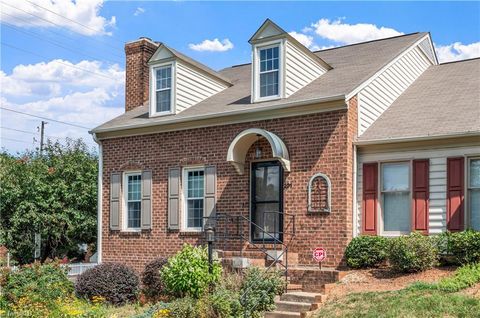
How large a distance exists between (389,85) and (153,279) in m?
8.05

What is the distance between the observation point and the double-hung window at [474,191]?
13664 mm

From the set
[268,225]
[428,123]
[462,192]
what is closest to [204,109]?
[268,225]

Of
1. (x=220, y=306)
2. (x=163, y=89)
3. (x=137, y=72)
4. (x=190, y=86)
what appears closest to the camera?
(x=220, y=306)

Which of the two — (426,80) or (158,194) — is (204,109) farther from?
(426,80)

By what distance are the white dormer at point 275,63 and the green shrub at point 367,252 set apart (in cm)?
424

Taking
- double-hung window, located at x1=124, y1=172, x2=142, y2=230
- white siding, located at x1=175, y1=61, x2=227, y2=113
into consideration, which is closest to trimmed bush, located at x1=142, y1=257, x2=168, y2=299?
double-hung window, located at x1=124, y1=172, x2=142, y2=230

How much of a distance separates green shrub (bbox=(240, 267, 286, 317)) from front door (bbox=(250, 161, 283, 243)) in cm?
219

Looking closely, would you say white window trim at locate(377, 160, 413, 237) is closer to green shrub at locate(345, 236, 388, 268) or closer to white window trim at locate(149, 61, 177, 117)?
green shrub at locate(345, 236, 388, 268)

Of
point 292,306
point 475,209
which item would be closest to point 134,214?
point 292,306

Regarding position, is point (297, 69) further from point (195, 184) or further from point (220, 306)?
point (220, 306)

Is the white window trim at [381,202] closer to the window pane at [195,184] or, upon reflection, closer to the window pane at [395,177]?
the window pane at [395,177]

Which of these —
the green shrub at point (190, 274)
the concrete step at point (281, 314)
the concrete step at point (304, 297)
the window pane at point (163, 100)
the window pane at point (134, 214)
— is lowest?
the concrete step at point (281, 314)

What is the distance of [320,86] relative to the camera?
16.0 metres

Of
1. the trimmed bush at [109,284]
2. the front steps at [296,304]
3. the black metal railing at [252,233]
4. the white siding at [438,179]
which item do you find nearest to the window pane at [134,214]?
the black metal railing at [252,233]
